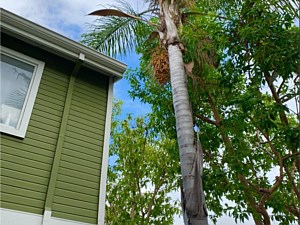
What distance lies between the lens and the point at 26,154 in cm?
474

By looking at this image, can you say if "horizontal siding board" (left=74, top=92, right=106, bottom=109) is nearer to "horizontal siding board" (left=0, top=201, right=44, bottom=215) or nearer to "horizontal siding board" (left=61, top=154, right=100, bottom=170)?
"horizontal siding board" (left=61, top=154, right=100, bottom=170)

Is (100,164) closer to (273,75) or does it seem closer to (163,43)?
(163,43)

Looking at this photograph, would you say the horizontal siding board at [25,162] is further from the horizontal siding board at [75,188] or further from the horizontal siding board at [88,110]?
the horizontal siding board at [88,110]

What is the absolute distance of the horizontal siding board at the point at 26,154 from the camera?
4.59 meters

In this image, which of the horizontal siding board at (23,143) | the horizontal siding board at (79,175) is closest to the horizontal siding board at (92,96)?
the horizontal siding board at (23,143)

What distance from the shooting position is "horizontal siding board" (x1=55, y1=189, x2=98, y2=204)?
4.80 metres

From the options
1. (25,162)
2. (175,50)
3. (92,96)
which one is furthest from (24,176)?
(175,50)

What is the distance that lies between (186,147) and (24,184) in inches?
92.7

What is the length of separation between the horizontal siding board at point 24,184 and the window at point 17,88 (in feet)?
2.19

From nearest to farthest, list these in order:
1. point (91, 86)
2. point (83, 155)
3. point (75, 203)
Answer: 1. point (75, 203)
2. point (83, 155)
3. point (91, 86)

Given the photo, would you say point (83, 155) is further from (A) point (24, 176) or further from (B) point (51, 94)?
(B) point (51, 94)

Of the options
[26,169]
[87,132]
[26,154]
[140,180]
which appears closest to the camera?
[26,169]

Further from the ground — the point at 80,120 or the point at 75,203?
the point at 80,120

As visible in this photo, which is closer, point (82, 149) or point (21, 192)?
point (21, 192)
